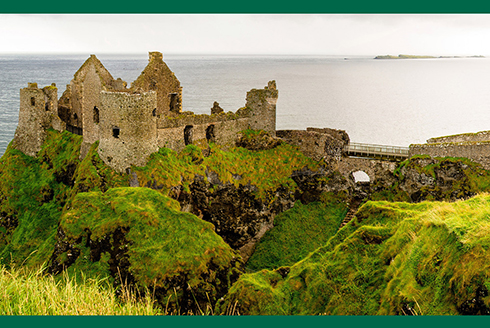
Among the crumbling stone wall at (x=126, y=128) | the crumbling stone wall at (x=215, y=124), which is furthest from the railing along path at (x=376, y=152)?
the crumbling stone wall at (x=126, y=128)

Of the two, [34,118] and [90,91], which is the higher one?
[90,91]

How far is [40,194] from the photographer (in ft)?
109

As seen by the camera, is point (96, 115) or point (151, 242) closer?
point (151, 242)

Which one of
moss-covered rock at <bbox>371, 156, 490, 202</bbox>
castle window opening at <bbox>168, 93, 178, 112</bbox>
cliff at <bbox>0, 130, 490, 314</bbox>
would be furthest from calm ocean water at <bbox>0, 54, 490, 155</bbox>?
castle window opening at <bbox>168, 93, 178, 112</bbox>

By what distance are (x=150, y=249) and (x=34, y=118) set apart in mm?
19757

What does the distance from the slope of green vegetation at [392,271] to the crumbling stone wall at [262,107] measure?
20.7 meters

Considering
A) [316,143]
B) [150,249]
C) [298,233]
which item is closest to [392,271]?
[150,249]

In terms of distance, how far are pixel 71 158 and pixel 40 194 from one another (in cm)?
302

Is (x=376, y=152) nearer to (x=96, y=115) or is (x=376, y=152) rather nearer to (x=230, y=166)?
(x=230, y=166)

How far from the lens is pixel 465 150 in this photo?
36.8 metres

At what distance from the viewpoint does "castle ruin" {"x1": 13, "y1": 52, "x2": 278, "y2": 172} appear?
31.2 m

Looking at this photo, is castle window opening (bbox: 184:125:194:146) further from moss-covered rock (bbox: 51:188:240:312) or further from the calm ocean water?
the calm ocean water

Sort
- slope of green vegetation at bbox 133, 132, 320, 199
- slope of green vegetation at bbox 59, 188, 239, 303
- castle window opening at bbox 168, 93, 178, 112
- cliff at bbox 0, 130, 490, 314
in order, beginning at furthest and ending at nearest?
castle window opening at bbox 168, 93, 178, 112, slope of green vegetation at bbox 133, 132, 320, 199, slope of green vegetation at bbox 59, 188, 239, 303, cliff at bbox 0, 130, 490, 314

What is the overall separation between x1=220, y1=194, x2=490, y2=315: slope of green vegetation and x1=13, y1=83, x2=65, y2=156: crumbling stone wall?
2401 centimetres
